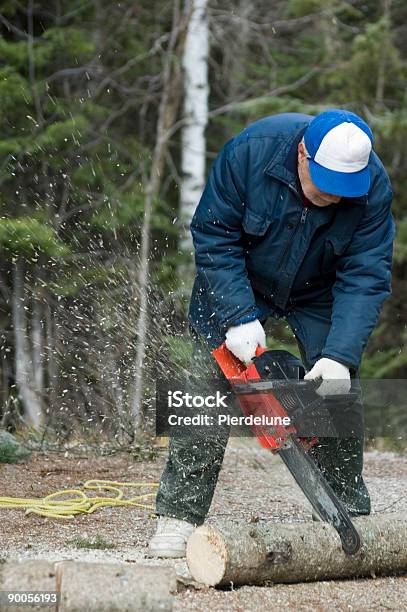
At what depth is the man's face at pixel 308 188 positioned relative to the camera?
3879 mm

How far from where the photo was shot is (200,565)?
348cm

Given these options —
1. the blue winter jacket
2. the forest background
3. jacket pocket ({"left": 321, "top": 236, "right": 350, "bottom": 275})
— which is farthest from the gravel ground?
the forest background

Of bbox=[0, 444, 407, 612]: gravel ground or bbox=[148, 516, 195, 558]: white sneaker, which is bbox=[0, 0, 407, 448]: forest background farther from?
bbox=[148, 516, 195, 558]: white sneaker

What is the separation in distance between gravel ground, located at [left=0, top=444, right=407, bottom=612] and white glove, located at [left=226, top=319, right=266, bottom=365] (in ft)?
2.32

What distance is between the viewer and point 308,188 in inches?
154

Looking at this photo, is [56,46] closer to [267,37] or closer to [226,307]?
[267,37]

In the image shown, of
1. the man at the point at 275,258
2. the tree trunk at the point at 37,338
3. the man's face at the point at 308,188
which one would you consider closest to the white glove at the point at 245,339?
the man at the point at 275,258

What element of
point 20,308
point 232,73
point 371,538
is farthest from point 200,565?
point 232,73

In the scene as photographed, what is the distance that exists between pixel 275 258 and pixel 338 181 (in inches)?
20.5

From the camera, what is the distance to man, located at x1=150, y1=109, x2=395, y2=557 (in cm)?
391

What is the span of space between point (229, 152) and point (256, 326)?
0.79 metres

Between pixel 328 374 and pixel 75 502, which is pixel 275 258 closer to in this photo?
pixel 328 374

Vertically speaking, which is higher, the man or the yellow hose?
the man

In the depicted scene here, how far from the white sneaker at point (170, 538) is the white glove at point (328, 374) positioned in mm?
889
